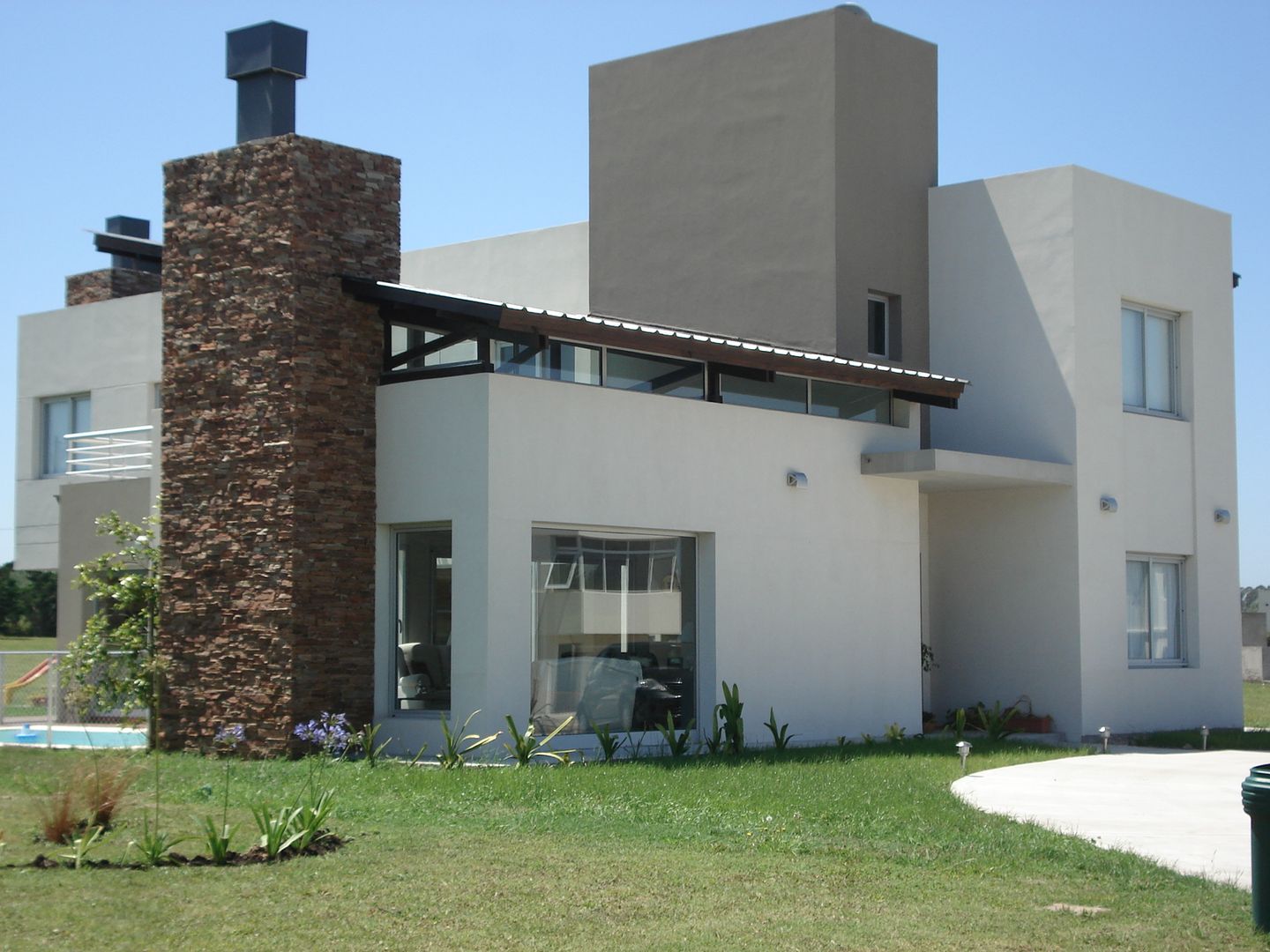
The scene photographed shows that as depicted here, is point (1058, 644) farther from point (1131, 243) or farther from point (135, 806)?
point (135, 806)

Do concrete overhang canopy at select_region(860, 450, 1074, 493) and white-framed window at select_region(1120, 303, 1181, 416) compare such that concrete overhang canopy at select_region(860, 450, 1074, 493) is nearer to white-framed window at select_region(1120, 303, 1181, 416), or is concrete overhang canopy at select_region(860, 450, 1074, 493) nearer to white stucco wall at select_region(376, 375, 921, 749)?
white stucco wall at select_region(376, 375, 921, 749)

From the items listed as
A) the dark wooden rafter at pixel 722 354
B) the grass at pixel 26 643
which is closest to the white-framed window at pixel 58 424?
the grass at pixel 26 643

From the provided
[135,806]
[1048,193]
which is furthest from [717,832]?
[1048,193]

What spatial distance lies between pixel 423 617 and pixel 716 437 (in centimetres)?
404

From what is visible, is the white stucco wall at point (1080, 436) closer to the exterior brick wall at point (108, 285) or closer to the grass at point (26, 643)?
the exterior brick wall at point (108, 285)

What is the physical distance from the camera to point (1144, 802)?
44.7ft

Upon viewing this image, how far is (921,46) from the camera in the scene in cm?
2362

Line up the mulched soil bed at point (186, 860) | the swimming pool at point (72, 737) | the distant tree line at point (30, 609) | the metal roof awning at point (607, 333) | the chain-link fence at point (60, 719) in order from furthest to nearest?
the distant tree line at point (30, 609) → the chain-link fence at point (60, 719) → the swimming pool at point (72, 737) → the metal roof awning at point (607, 333) → the mulched soil bed at point (186, 860)

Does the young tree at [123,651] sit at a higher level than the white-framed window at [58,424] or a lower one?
lower

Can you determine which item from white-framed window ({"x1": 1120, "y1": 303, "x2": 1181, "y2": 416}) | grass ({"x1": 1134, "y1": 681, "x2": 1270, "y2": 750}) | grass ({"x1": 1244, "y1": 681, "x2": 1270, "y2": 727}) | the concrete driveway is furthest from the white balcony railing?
grass ({"x1": 1244, "y1": 681, "x2": 1270, "y2": 727})

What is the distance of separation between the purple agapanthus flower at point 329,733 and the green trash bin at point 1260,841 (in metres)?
8.73

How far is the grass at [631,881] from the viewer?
800cm

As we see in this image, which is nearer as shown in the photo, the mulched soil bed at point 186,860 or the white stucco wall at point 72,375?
the mulched soil bed at point 186,860

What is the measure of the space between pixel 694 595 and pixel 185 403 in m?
6.14
